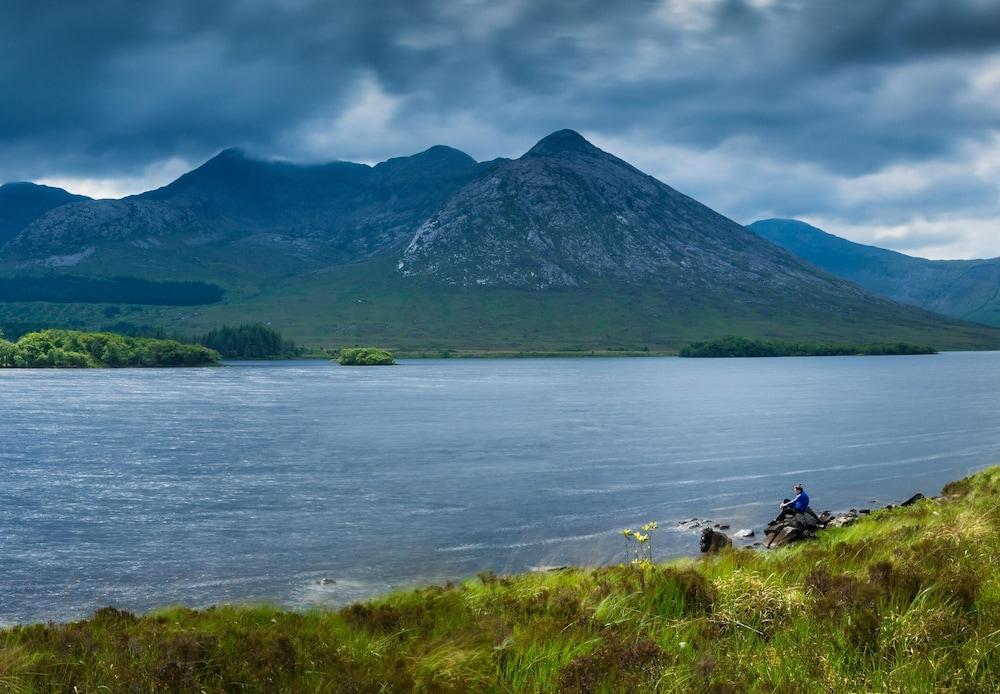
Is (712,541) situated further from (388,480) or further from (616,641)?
(388,480)

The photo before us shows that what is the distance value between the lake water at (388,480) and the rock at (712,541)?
71 centimetres

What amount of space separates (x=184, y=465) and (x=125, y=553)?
2882 centimetres

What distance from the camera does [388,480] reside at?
56844 millimetres

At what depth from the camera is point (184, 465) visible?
63250 mm

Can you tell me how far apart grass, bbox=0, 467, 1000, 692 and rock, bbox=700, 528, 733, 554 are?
16.9 meters

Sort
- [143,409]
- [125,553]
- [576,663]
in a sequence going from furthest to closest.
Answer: [143,409] < [125,553] < [576,663]

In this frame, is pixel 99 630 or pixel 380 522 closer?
pixel 99 630

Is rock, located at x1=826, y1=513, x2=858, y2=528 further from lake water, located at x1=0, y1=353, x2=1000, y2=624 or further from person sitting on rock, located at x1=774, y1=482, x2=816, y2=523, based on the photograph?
lake water, located at x1=0, y1=353, x2=1000, y2=624

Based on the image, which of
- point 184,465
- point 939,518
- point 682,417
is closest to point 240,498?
point 184,465

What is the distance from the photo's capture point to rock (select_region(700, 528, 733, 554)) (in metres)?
34.6

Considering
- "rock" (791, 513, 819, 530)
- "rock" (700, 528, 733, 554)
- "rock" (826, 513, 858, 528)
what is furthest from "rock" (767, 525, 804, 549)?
"rock" (700, 528, 733, 554)

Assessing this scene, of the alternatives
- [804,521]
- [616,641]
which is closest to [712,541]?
[804,521]

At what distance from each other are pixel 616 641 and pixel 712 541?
24850 millimetres

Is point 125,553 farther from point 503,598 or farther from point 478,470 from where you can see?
point 478,470
